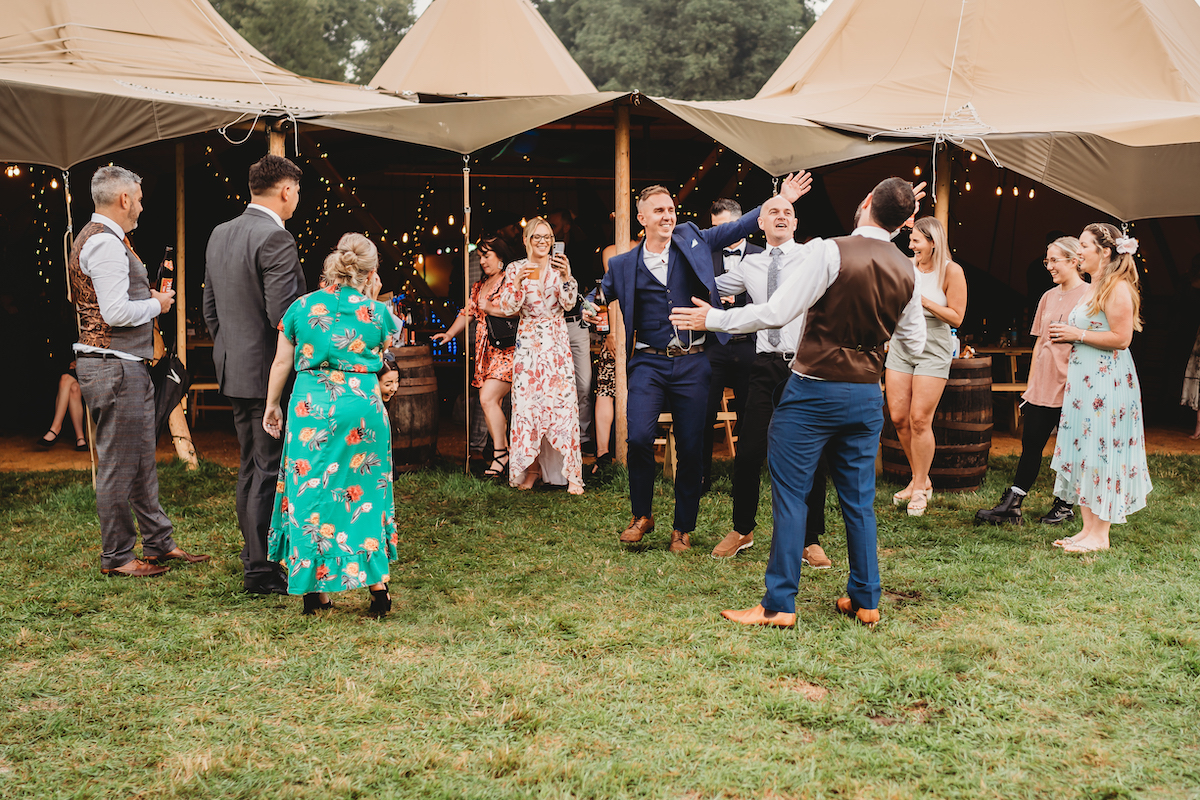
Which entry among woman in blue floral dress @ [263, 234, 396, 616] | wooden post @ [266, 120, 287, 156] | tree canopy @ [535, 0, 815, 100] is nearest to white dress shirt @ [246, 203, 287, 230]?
woman in blue floral dress @ [263, 234, 396, 616]

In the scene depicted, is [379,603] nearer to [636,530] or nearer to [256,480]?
[256,480]

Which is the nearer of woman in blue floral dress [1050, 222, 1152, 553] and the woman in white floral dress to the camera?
woman in blue floral dress [1050, 222, 1152, 553]

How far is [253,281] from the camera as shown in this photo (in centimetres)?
363

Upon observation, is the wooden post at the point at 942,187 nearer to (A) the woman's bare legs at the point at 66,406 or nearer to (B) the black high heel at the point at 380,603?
(B) the black high heel at the point at 380,603

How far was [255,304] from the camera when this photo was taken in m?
3.66

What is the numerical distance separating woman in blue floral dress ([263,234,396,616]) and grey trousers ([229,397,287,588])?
11.1 inches

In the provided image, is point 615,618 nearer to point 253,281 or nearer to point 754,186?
point 253,281

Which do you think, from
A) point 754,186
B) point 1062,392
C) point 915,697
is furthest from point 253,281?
point 754,186

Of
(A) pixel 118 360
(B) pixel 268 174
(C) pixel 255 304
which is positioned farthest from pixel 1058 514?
(A) pixel 118 360

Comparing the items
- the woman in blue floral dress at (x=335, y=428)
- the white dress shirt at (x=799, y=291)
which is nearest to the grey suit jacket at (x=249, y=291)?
the woman in blue floral dress at (x=335, y=428)

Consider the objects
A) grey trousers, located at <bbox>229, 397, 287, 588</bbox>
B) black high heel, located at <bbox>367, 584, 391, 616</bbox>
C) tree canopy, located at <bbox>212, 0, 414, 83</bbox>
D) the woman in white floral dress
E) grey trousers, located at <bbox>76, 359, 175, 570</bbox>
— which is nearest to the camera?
black high heel, located at <bbox>367, 584, 391, 616</bbox>

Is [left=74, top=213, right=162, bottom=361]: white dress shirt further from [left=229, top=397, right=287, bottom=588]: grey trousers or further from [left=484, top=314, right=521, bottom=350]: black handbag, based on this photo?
[left=484, top=314, right=521, bottom=350]: black handbag

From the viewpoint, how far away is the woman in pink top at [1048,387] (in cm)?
486

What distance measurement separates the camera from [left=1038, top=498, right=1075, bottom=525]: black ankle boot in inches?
194
